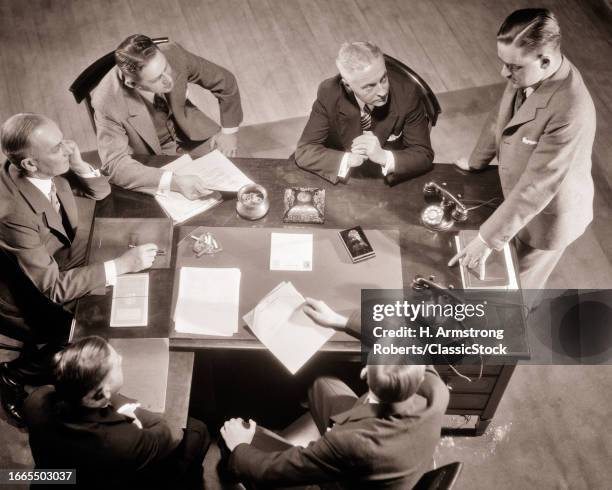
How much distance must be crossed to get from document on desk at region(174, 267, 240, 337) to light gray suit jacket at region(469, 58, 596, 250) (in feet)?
3.39

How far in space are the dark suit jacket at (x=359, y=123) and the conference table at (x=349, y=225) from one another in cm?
8

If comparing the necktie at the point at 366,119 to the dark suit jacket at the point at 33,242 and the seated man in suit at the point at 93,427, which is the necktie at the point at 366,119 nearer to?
the dark suit jacket at the point at 33,242

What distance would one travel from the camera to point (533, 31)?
2029 millimetres

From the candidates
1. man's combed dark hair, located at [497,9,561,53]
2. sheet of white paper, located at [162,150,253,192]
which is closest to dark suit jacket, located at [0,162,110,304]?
sheet of white paper, located at [162,150,253,192]

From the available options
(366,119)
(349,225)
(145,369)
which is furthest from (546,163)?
(145,369)

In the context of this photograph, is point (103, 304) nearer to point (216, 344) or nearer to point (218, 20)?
point (216, 344)

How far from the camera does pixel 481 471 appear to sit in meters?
2.81

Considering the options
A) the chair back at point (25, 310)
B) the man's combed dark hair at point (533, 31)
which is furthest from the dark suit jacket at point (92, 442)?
the man's combed dark hair at point (533, 31)

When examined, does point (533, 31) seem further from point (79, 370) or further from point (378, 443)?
point (79, 370)

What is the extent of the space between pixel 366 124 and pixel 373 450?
1.62m

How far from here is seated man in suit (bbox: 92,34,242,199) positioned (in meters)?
2.57

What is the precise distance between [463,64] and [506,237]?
2.36 metres

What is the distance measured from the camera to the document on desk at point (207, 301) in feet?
7.26

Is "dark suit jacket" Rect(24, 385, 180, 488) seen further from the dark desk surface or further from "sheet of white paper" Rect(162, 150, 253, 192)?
"sheet of white paper" Rect(162, 150, 253, 192)
